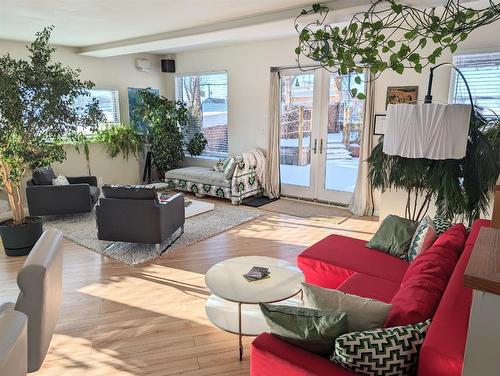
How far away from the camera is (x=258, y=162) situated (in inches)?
262

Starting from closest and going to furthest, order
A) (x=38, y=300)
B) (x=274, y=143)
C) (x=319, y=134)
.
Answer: (x=38, y=300) < (x=319, y=134) < (x=274, y=143)

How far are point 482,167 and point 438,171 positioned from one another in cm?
35

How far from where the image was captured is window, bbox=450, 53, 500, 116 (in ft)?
14.8

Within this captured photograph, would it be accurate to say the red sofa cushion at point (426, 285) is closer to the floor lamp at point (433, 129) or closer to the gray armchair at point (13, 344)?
the floor lamp at point (433, 129)

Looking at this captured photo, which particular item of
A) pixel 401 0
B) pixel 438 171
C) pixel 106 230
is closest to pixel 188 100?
pixel 106 230

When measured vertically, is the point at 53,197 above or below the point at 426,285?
below

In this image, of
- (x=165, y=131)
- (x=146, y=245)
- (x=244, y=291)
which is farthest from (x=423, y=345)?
(x=165, y=131)

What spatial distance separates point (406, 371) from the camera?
4.42 ft

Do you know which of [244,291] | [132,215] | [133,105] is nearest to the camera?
[244,291]

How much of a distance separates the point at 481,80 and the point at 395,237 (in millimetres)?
2936

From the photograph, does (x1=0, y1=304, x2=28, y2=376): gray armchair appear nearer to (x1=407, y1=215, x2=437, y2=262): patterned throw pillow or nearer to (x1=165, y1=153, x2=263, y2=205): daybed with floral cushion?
(x1=407, y1=215, x2=437, y2=262): patterned throw pillow

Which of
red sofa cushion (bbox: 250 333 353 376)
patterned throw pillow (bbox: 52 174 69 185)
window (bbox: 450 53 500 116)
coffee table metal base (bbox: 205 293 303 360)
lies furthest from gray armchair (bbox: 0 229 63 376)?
window (bbox: 450 53 500 116)

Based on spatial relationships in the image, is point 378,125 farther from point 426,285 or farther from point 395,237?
point 426,285

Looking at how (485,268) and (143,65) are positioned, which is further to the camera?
(143,65)
